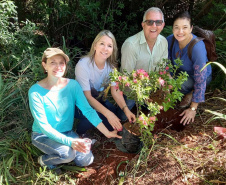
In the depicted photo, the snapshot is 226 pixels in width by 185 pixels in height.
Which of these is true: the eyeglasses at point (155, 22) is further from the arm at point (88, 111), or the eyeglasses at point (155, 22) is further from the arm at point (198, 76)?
the arm at point (88, 111)

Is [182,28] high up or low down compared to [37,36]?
Answer: up

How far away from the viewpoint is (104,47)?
8.91ft

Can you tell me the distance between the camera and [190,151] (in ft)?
8.22

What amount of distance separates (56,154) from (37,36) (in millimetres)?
2805

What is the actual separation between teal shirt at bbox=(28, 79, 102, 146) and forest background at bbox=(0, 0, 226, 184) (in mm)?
477

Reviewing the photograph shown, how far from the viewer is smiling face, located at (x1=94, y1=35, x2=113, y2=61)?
107 inches

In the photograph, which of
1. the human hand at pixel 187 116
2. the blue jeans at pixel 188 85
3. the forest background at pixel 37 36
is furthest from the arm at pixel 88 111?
the blue jeans at pixel 188 85

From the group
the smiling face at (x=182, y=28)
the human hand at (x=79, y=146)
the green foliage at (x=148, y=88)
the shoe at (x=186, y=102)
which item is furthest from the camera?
the shoe at (x=186, y=102)

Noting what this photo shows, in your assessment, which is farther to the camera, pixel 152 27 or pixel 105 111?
pixel 152 27

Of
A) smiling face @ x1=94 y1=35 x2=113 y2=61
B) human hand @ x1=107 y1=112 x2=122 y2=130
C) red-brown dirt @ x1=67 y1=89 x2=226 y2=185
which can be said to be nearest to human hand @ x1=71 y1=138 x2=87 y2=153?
red-brown dirt @ x1=67 y1=89 x2=226 y2=185

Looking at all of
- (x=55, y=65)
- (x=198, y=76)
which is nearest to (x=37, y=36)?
(x=55, y=65)

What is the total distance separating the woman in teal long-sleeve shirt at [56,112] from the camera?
2355mm

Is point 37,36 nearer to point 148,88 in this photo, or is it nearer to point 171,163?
point 148,88

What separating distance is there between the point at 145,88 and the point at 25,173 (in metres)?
1.59
